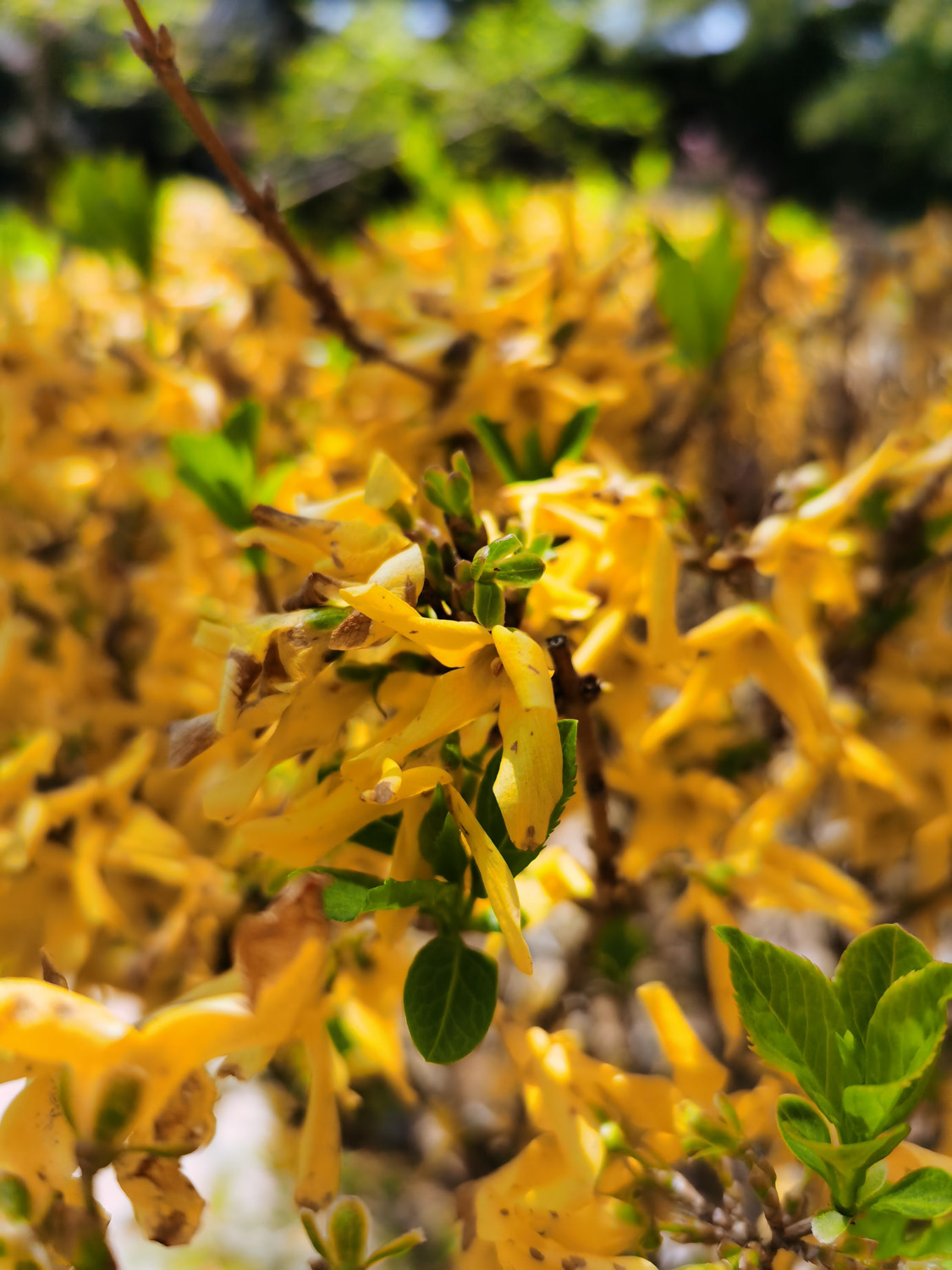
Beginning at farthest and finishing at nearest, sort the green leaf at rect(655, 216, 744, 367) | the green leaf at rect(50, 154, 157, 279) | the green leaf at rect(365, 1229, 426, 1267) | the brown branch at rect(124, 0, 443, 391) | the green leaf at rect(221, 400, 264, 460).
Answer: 1. the green leaf at rect(50, 154, 157, 279)
2. the green leaf at rect(655, 216, 744, 367)
3. the green leaf at rect(221, 400, 264, 460)
4. the brown branch at rect(124, 0, 443, 391)
5. the green leaf at rect(365, 1229, 426, 1267)

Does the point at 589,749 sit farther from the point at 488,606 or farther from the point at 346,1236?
the point at 346,1236

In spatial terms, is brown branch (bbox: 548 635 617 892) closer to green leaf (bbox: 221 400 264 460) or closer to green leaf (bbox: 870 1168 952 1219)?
green leaf (bbox: 870 1168 952 1219)

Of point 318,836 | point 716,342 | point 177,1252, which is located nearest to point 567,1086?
point 318,836

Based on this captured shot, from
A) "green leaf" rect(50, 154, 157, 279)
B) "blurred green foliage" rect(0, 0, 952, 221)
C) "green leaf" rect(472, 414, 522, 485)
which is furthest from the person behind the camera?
"blurred green foliage" rect(0, 0, 952, 221)

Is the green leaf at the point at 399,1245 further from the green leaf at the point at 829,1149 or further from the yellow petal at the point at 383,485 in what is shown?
the yellow petal at the point at 383,485

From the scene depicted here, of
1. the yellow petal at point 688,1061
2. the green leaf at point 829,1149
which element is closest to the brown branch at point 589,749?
the yellow petal at point 688,1061

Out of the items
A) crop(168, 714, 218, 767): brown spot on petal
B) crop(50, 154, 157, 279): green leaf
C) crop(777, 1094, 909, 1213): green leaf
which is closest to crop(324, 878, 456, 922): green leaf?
crop(168, 714, 218, 767): brown spot on petal
